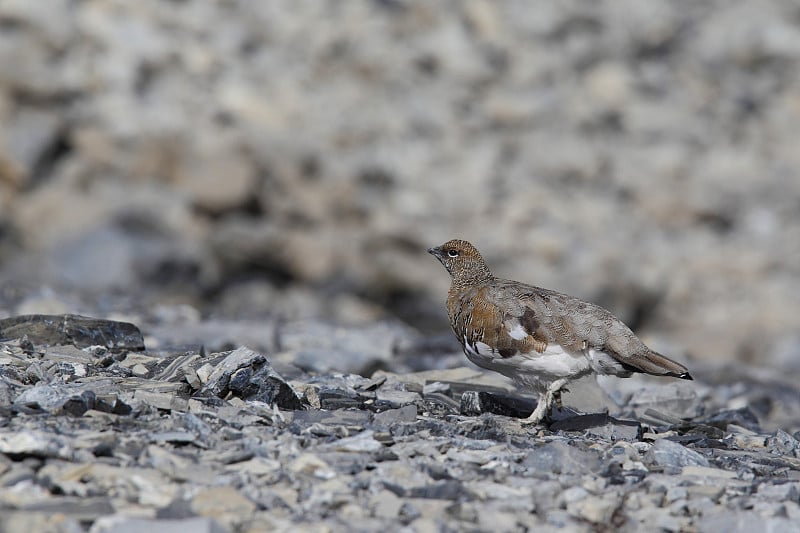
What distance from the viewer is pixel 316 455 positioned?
5.14 metres

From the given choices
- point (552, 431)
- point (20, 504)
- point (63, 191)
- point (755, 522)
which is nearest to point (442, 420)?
point (552, 431)

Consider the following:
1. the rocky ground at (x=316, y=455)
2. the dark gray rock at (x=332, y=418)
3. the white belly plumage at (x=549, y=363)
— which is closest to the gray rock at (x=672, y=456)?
the rocky ground at (x=316, y=455)

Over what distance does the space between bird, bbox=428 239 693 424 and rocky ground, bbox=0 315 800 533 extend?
316mm

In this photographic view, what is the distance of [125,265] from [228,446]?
10721 mm

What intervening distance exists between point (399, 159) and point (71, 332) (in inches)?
434

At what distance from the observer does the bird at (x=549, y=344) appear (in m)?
6.58

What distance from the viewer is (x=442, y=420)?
6355mm

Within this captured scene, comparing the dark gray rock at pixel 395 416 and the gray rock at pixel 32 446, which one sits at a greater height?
the dark gray rock at pixel 395 416

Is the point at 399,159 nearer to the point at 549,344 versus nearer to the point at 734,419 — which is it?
the point at 734,419

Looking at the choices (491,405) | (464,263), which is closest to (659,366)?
(491,405)

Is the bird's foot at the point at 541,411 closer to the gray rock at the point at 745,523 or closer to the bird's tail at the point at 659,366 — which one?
the bird's tail at the point at 659,366

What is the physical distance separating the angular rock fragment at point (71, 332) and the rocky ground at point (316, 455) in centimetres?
1

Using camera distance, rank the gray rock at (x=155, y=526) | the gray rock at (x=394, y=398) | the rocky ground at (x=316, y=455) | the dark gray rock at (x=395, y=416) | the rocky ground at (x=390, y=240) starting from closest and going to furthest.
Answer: the gray rock at (x=155, y=526)
the rocky ground at (x=316, y=455)
the rocky ground at (x=390, y=240)
the dark gray rock at (x=395, y=416)
the gray rock at (x=394, y=398)

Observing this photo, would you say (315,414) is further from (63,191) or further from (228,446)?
(63,191)
